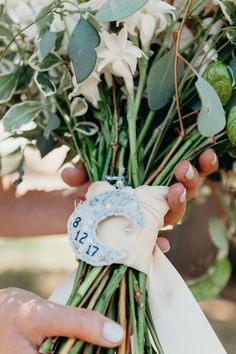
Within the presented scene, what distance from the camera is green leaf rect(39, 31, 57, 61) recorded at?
1.01 m

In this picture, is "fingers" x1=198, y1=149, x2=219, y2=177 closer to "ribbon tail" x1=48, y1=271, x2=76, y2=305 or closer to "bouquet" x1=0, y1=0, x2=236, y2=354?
"bouquet" x1=0, y1=0, x2=236, y2=354

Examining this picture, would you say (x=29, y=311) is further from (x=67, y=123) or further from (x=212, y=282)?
(x=212, y=282)

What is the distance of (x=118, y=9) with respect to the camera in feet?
3.06

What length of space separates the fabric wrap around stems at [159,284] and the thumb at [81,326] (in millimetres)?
93

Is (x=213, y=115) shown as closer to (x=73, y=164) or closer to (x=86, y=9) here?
(x=86, y=9)

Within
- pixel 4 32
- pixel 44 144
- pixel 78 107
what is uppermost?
pixel 4 32

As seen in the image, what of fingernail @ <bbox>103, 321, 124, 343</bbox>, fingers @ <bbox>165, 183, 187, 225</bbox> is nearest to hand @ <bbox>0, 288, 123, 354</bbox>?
fingernail @ <bbox>103, 321, 124, 343</bbox>

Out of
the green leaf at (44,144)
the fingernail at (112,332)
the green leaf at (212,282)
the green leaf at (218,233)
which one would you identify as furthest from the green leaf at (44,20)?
the green leaf at (212,282)

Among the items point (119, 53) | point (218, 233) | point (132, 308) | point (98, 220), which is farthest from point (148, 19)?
point (218, 233)

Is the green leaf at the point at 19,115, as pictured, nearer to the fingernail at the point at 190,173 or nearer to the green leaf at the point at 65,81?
the green leaf at the point at 65,81

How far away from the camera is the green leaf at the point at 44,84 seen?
1.11m

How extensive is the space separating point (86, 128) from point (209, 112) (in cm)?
27

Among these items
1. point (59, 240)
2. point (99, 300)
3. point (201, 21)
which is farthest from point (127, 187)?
point (59, 240)

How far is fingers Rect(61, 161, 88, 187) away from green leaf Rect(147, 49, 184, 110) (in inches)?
9.8
